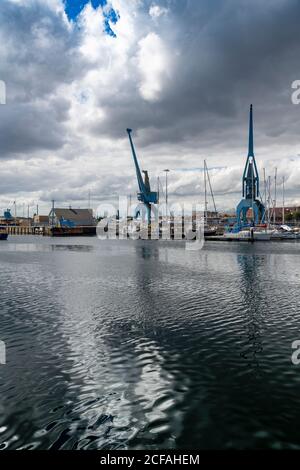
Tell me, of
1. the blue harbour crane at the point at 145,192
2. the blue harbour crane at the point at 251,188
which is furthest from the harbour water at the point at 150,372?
the blue harbour crane at the point at 145,192

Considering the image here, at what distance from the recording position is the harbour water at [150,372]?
24.2 ft

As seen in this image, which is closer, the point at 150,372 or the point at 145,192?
the point at 150,372

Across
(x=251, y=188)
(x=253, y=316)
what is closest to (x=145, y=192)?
(x=251, y=188)

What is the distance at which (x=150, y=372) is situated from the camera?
404 inches

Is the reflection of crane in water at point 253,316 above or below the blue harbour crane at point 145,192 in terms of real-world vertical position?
below

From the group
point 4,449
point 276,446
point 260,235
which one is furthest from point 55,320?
point 260,235

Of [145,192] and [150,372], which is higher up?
[145,192]

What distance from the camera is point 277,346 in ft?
40.4

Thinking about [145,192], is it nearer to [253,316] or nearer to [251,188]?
[251,188]

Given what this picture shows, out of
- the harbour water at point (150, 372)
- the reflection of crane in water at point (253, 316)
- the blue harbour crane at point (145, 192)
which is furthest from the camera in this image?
the blue harbour crane at point (145, 192)

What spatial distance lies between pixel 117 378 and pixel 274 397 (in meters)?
4.10

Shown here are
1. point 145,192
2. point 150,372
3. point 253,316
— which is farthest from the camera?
point 145,192

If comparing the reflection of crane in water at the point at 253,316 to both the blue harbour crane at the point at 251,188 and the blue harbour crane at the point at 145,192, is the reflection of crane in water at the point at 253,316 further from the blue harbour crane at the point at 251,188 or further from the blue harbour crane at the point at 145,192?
the blue harbour crane at the point at 145,192

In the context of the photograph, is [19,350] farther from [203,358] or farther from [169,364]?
[203,358]
